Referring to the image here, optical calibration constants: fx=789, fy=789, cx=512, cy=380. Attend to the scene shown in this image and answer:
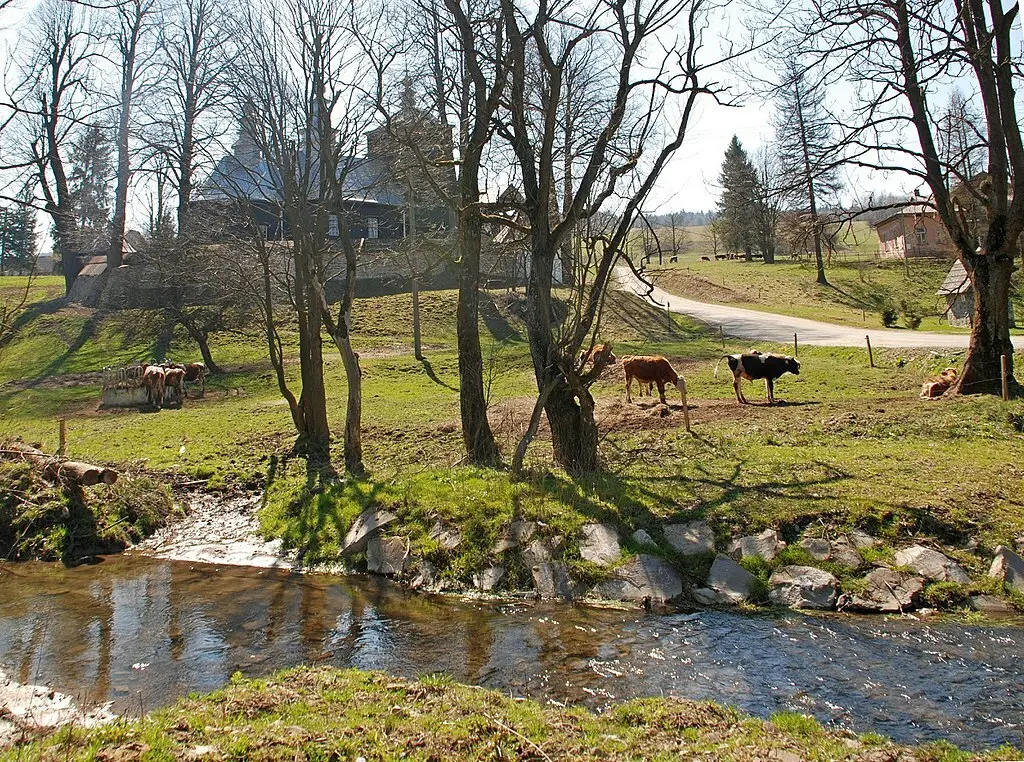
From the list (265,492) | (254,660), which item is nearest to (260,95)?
(265,492)

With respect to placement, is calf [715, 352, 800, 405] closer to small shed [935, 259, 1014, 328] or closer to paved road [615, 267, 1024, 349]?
paved road [615, 267, 1024, 349]

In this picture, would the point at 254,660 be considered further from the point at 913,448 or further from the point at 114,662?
the point at 913,448

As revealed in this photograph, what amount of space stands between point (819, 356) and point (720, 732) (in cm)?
2619

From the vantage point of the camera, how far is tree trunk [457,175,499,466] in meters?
14.6

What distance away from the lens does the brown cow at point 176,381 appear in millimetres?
26484

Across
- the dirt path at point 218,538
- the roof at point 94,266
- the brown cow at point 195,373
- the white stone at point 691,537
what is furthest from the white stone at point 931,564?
the roof at point 94,266

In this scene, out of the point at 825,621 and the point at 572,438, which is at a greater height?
the point at 572,438

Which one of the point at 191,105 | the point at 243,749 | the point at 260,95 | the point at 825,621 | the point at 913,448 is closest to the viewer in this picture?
the point at 243,749

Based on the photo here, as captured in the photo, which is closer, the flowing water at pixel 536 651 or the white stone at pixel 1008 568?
the flowing water at pixel 536 651

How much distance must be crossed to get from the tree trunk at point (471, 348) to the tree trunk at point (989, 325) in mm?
9945

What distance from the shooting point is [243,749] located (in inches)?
198

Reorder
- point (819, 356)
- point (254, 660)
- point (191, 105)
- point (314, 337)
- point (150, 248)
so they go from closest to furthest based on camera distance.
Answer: point (254, 660) < point (314, 337) < point (191, 105) < point (819, 356) < point (150, 248)

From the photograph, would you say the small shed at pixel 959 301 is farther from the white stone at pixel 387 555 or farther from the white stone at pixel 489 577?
the white stone at pixel 387 555

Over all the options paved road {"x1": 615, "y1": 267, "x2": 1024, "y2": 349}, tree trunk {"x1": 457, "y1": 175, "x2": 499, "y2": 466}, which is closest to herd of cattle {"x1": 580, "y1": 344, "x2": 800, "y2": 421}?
paved road {"x1": 615, "y1": 267, "x2": 1024, "y2": 349}
